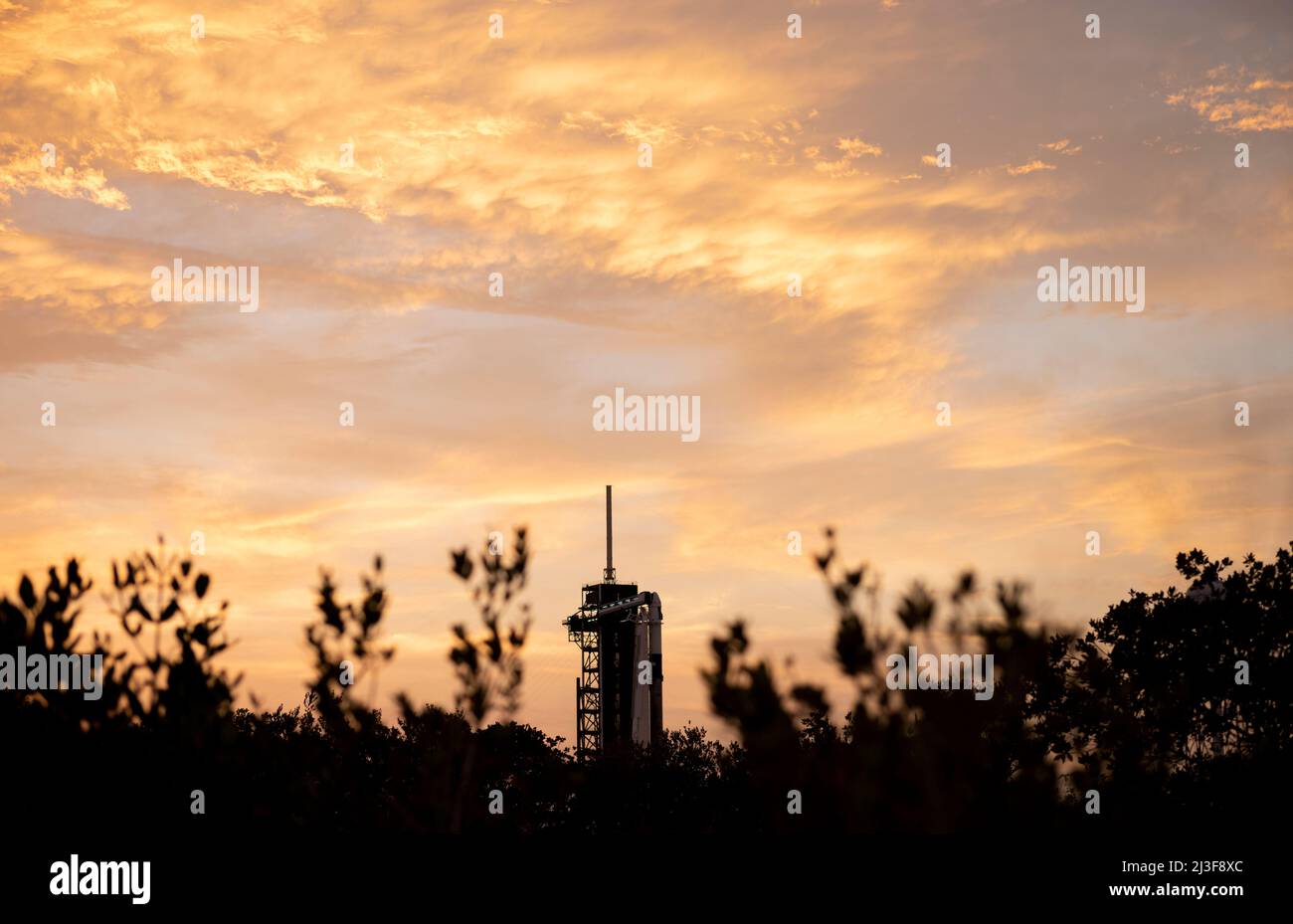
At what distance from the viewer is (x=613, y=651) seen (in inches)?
3150

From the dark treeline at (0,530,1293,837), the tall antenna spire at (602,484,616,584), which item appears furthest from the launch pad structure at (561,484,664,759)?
the dark treeline at (0,530,1293,837)

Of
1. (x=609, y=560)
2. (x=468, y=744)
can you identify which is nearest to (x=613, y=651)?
(x=609, y=560)

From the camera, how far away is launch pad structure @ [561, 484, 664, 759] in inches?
2977

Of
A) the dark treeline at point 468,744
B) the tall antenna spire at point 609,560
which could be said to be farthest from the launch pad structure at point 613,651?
the dark treeline at point 468,744

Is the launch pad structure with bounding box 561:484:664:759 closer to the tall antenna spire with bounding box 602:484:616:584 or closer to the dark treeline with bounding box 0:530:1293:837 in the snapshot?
the tall antenna spire with bounding box 602:484:616:584

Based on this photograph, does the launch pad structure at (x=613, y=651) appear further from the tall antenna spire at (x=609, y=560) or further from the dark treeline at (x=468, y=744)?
the dark treeline at (x=468, y=744)

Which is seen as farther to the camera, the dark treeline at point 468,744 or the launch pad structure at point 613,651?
the launch pad structure at point 613,651

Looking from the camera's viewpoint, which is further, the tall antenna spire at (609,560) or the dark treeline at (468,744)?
the tall antenna spire at (609,560)

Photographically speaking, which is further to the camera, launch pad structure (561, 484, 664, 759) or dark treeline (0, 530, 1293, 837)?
launch pad structure (561, 484, 664, 759)

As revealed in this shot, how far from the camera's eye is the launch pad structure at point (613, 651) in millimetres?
75625
